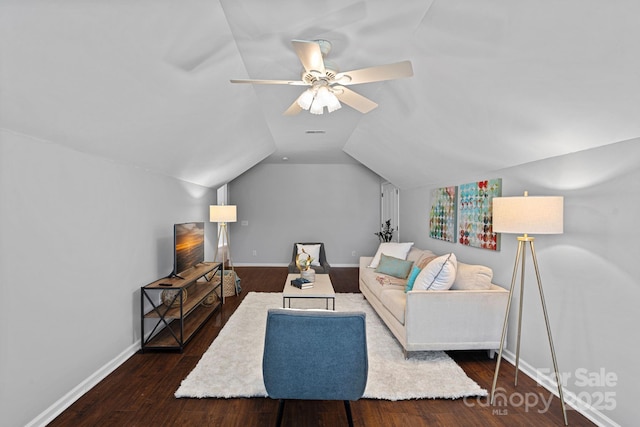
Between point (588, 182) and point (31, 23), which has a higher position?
point (31, 23)

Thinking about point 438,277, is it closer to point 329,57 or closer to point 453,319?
point 453,319

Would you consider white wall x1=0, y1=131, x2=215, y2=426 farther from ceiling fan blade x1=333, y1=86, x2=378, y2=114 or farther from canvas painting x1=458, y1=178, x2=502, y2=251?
canvas painting x1=458, y1=178, x2=502, y2=251

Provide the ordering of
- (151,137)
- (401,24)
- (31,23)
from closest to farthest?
1. (31,23)
2. (401,24)
3. (151,137)

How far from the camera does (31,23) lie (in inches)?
56.1

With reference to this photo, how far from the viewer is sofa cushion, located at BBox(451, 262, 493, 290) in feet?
10.1

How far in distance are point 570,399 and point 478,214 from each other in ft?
6.31

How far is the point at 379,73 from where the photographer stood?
2.01m

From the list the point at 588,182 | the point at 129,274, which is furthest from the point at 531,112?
the point at 129,274

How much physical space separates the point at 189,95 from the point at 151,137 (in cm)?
56

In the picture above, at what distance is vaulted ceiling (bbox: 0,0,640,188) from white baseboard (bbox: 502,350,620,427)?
177 centimetres

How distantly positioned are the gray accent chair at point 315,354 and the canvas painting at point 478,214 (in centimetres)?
222

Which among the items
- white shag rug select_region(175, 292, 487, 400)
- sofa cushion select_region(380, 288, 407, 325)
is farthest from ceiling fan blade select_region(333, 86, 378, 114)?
white shag rug select_region(175, 292, 487, 400)

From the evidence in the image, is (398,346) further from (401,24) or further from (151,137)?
(151,137)

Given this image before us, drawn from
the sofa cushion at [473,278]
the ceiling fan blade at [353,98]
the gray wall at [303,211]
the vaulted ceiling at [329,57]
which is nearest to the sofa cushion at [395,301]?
the sofa cushion at [473,278]
